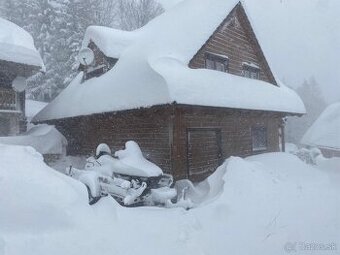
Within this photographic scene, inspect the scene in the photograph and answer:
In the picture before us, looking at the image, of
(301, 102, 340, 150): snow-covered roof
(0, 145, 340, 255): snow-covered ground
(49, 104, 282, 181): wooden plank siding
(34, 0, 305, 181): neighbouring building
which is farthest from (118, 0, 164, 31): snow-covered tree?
(0, 145, 340, 255): snow-covered ground

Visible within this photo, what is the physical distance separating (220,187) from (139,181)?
72.1 inches

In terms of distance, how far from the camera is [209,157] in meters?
11.9

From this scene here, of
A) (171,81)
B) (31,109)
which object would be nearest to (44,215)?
(171,81)

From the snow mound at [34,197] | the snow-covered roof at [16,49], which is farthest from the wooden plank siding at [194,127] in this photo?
the snow mound at [34,197]

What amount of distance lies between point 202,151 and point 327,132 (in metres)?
28.8

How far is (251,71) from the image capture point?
609 inches

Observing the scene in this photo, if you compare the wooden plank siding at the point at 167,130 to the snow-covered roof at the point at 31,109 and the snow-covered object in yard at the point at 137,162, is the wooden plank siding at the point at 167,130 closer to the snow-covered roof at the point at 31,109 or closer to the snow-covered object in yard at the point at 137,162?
the snow-covered object in yard at the point at 137,162

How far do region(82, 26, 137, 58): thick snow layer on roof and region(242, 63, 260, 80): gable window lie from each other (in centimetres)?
469

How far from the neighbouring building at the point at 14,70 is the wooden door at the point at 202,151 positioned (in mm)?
6488

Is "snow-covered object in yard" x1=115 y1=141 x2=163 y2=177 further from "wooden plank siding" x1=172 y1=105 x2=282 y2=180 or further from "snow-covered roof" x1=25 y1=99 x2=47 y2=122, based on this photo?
"snow-covered roof" x1=25 y1=99 x2=47 y2=122

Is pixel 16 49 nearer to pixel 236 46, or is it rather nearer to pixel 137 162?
pixel 137 162

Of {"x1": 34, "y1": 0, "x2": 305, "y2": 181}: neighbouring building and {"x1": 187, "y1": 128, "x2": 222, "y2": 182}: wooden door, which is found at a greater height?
{"x1": 34, "y1": 0, "x2": 305, "y2": 181}: neighbouring building

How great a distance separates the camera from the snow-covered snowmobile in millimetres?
7852

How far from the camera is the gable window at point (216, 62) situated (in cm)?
1300
